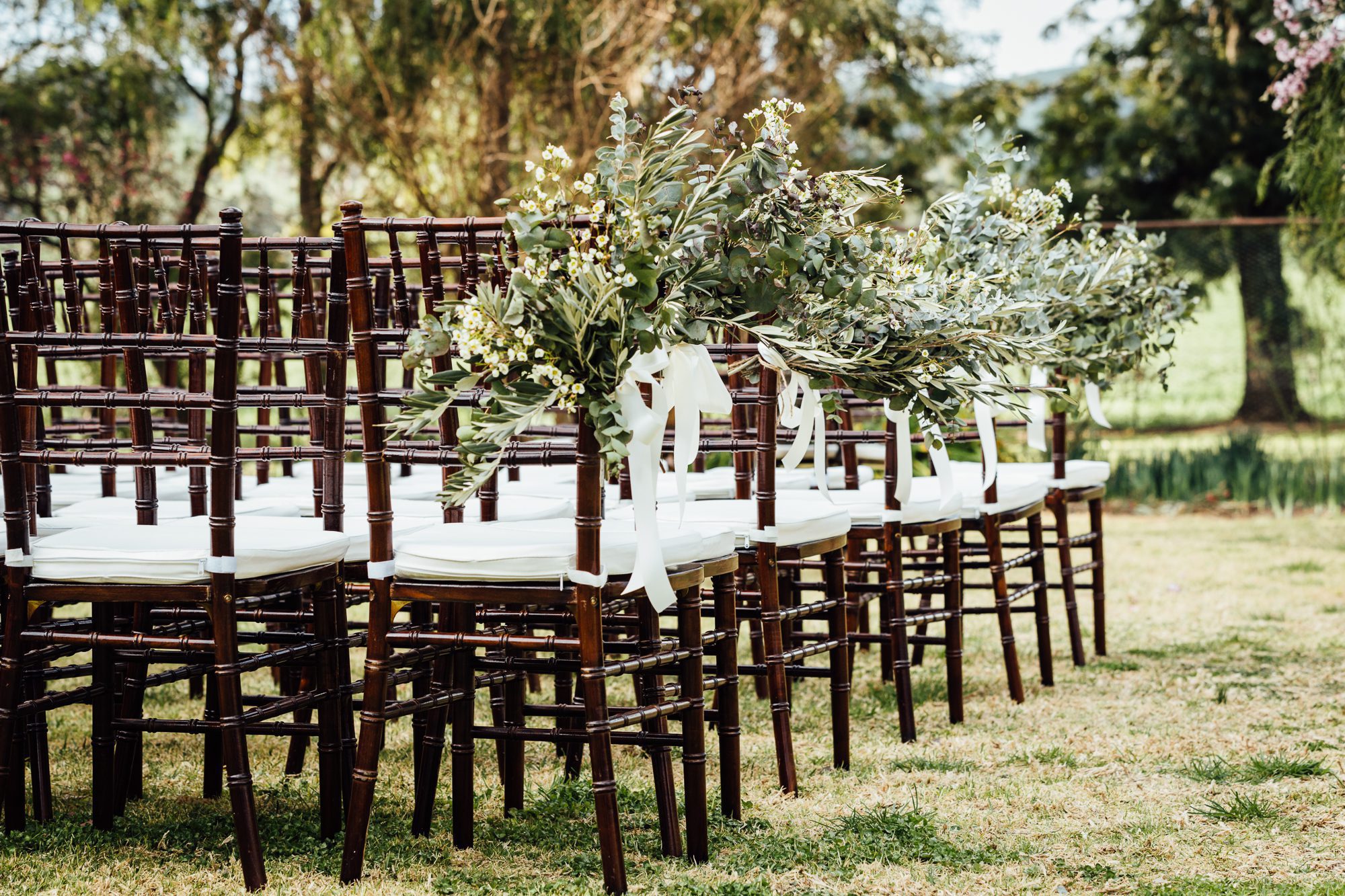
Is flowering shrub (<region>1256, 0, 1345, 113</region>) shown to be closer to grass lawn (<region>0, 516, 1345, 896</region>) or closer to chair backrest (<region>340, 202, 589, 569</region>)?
grass lawn (<region>0, 516, 1345, 896</region>)

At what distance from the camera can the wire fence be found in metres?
10.3

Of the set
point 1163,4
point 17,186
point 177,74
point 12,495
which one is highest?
point 1163,4

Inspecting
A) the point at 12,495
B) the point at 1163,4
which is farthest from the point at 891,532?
the point at 1163,4

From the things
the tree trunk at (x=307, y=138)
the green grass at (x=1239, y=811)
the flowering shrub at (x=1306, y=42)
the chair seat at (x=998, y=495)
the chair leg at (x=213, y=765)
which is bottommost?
the green grass at (x=1239, y=811)

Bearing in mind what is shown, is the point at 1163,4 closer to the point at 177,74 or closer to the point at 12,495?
the point at 177,74

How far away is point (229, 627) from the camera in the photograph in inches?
109

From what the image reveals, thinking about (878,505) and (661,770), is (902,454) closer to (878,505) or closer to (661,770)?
(878,505)

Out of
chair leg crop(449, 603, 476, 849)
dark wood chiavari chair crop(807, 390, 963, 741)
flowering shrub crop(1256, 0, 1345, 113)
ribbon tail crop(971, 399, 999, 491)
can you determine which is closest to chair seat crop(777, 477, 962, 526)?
dark wood chiavari chair crop(807, 390, 963, 741)

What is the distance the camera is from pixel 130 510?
3619 mm

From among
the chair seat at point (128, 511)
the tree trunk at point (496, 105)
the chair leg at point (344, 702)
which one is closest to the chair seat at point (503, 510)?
the chair seat at point (128, 511)

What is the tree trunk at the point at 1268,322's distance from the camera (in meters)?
10.4

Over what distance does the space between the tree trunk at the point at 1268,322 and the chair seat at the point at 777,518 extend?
7.78 meters

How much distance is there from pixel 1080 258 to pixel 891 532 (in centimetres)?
139

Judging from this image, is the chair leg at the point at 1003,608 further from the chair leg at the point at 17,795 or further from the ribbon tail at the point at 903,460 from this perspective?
the chair leg at the point at 17,795
